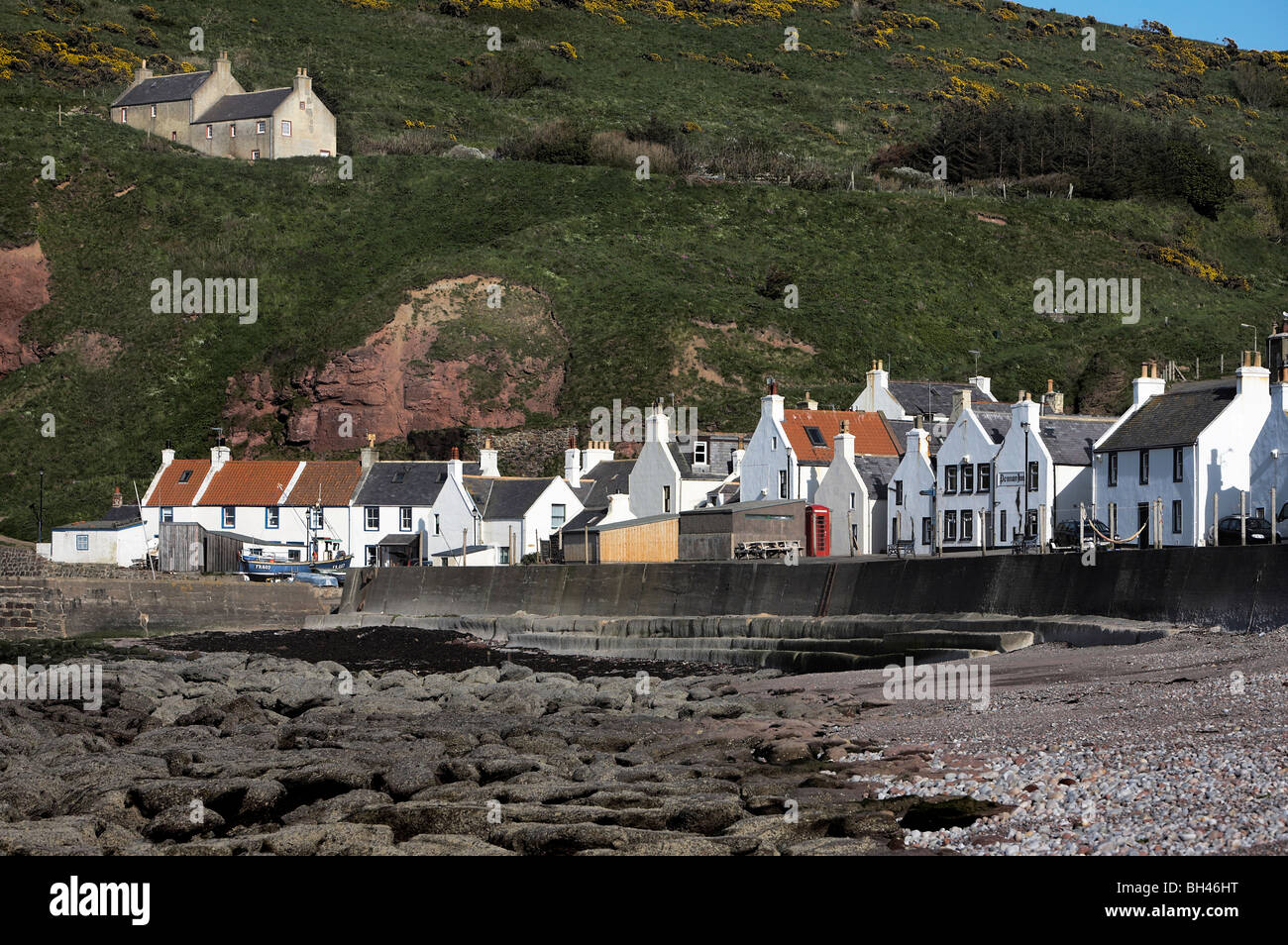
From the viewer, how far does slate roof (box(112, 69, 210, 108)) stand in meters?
130

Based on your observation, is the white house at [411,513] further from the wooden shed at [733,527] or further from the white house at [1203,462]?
the white house at [1203,462]

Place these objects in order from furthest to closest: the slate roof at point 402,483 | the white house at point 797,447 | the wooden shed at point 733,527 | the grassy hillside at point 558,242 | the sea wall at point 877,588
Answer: the grassy hillside at point 558,242 < the slate roof at point 402,483 < the white house at point 797,447 < the wooden shed at point 733,527 < the sea wall at point 877,588

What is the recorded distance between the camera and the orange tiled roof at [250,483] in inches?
2945

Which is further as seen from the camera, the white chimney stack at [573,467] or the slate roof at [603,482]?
the white chimney stack at [573,467]

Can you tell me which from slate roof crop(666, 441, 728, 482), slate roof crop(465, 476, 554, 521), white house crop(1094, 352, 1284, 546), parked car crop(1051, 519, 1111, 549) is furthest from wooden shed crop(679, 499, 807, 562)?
slate roof crop(465, 476, 554, 521)

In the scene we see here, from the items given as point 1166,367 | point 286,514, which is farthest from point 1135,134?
point 286,514

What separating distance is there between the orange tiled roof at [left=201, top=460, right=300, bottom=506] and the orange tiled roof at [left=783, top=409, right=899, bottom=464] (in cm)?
2680

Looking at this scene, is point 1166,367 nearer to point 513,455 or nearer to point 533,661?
point 513,455

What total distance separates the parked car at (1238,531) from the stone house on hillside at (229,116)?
9995 cm

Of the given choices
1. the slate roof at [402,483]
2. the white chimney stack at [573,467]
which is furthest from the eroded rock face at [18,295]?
the white chimney stack at [573,467]

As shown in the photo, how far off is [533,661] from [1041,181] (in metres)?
99.4

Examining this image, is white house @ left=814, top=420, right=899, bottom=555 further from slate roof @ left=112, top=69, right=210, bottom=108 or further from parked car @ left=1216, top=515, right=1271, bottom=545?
slate roof @ left=112, top=69, right=210, bottom=108

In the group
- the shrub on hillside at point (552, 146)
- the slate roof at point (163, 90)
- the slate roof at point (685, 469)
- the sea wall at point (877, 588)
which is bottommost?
the sea wall at point (877, 588)
